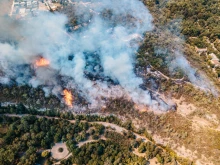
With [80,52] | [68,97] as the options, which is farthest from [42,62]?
[68,97]

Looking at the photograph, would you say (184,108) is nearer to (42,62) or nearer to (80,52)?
(80,52)

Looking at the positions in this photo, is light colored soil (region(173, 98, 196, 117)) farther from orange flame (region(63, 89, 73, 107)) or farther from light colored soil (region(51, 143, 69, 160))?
light colored soil (region(51, 143, 69, 160))

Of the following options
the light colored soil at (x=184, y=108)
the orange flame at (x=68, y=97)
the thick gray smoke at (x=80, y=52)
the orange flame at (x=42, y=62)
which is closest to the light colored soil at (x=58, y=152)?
the orange flame at (x=68, y=97)

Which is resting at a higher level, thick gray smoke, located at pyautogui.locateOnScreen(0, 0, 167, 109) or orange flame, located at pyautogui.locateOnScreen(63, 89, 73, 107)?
thick gray smoke, located at pyautogui.locateOnScreen(0, 0, 167, 109)

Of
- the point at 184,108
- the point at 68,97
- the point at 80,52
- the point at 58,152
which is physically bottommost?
the point at 58,152

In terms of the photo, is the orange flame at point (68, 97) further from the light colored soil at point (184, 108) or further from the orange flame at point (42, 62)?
the light colored soil at point (184, 108)

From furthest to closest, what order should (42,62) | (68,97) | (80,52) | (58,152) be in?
(80,52), (42,62), (68,97), (58,152)

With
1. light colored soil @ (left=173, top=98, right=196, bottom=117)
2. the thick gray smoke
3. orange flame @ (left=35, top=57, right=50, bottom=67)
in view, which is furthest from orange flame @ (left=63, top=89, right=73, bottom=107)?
light colored soil @ (left=173, top=98, right=196, bottom=117)
